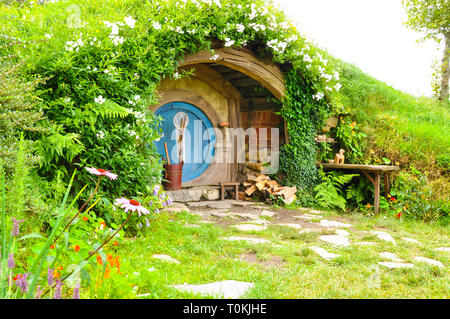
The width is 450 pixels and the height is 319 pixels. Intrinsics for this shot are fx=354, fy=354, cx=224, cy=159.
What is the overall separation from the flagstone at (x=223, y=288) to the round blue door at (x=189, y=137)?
4.47m

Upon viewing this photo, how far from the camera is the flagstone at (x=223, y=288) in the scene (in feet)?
6.98

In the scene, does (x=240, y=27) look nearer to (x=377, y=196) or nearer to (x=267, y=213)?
(x=267, y=213)

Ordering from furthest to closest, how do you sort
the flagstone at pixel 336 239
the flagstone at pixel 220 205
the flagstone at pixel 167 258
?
the flagstone at pixel 220 205 → the flagstone at pixel 336 239 → the flagstone at pixel 167 258

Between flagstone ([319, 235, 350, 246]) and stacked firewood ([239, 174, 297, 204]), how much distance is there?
2.23 m

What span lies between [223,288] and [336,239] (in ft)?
7.19

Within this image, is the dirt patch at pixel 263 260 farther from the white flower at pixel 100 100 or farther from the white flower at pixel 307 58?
the white flower at pixel 307 58

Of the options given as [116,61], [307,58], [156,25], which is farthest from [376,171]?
[116,61]

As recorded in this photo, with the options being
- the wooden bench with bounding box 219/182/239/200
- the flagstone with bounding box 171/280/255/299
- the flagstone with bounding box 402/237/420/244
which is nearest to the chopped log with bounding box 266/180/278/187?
the wooden bench with bounding box 219/182/239/200

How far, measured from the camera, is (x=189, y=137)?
276 inches

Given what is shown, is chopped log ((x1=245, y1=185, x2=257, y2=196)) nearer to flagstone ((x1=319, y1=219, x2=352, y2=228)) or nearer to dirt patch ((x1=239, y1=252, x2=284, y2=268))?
flagstone ((x1=319, y1=219, x2=352, y2=228))

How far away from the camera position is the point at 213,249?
11.2ft

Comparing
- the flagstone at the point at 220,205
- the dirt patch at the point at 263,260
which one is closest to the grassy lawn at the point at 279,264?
the dirt patch at the point at 263,260
